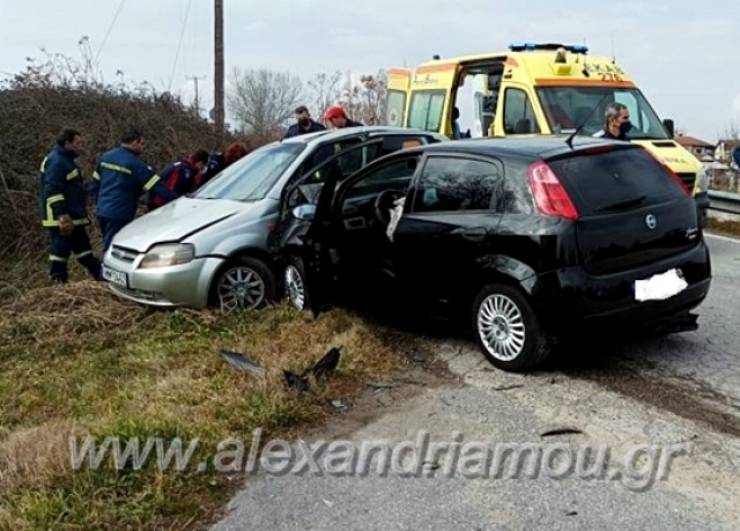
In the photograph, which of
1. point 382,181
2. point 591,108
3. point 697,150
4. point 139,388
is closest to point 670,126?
point 591,108

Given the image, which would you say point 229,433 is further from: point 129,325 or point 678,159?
point 678,159

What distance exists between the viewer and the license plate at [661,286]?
4832mm

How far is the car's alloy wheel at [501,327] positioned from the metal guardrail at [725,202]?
25.1 ft

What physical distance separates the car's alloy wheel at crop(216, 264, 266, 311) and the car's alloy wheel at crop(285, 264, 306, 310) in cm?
36

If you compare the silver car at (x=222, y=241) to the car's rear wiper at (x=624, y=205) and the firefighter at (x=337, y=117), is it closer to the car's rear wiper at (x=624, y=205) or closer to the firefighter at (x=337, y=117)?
the car's rear wiper at (x=624, y=205)

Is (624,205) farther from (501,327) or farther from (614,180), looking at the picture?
(501,327)

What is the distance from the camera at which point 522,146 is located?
17.1 ft

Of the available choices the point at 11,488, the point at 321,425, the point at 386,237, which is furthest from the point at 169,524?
the point at 386,237

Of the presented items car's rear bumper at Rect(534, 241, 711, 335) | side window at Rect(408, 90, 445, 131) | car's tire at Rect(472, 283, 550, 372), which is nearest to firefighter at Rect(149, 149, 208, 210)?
side window at Rect(408, 90, 445, 131)

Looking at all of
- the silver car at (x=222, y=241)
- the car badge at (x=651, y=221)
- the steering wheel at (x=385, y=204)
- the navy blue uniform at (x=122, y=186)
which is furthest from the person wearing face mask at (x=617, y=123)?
the navy blue uniform at (x=122, y=186)

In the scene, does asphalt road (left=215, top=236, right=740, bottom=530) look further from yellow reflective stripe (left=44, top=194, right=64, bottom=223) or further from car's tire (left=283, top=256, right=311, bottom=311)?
yellow reflective stripe (left=44, top=194, right=64, bottom=223)

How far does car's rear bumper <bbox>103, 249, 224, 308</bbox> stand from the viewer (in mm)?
6844

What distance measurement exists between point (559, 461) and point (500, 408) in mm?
729

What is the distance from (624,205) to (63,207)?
21.3 ft
